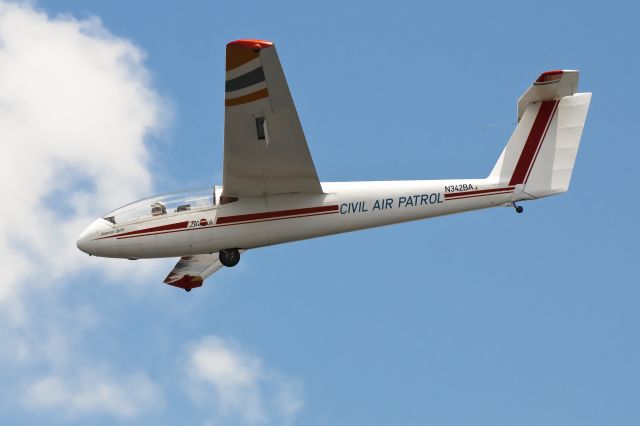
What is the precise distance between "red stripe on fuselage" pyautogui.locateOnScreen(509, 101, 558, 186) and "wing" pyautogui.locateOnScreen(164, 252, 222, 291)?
840 cm

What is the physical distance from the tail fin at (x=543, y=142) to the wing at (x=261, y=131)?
455 cm

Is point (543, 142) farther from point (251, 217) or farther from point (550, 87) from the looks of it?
point (251, 217)

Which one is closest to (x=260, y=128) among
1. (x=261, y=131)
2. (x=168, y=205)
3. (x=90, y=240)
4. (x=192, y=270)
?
(x=261, y=131)

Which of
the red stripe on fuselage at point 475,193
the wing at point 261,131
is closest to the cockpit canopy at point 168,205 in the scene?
the wing at point 261,131

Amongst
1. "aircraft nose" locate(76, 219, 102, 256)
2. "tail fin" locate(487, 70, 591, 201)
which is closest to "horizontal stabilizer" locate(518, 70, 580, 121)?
"tail fin" locate(487, 70, 591, 201)

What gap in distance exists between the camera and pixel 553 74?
23969 millimetres

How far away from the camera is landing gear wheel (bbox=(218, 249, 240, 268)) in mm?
24188

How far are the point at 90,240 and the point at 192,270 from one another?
4.19 m

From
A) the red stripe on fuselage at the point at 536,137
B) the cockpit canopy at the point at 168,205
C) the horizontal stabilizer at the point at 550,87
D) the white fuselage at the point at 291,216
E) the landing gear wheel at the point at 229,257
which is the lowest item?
the landing gear wheel at the point at 229,257

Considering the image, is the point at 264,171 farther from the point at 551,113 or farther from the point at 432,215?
the point at 551,113

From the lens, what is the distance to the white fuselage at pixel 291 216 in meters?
23.8

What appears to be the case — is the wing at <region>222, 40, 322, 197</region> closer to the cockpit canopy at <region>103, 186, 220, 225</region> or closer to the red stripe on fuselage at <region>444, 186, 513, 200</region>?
the cockpit canopy at <region>103, 186, 220, 225</region>

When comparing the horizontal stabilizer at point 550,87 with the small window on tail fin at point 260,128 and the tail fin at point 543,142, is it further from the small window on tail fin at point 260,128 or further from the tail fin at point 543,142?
the small window on tail fin at point 260,128

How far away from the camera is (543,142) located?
2469 cm
